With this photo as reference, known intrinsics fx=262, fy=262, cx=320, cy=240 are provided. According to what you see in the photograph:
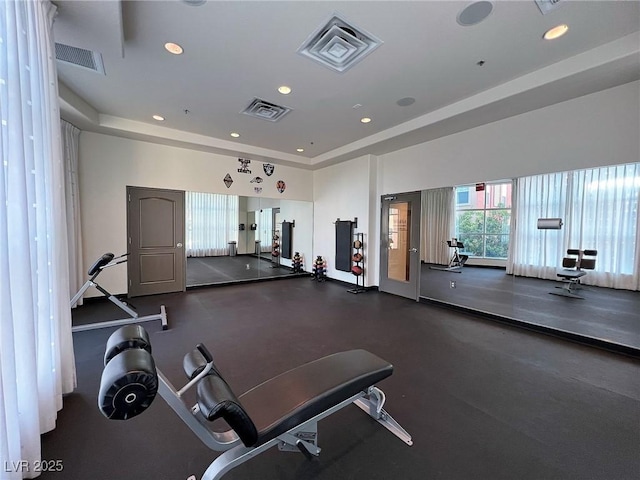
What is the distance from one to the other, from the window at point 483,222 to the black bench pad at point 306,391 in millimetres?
5115

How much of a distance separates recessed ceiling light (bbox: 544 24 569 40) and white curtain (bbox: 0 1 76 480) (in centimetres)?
427

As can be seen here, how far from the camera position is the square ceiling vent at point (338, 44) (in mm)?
2522

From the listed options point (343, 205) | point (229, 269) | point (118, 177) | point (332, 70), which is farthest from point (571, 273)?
point (118, 177)

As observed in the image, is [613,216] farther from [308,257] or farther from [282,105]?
[308,257]

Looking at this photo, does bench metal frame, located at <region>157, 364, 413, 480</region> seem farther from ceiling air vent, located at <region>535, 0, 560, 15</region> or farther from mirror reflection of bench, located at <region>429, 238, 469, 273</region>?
mirror reflection of bench, located at <region>429, 238, 469, 273</region>

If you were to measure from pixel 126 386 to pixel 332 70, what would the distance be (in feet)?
11.5

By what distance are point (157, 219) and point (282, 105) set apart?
374 cm

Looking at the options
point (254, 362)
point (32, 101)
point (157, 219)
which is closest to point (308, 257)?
point (157, 219)

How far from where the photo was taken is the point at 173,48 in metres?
2.80

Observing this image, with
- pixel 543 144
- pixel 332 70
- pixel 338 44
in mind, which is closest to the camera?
pixel 338 44

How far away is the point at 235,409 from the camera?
123cm

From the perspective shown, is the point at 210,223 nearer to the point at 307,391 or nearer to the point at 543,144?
the point at 307,391

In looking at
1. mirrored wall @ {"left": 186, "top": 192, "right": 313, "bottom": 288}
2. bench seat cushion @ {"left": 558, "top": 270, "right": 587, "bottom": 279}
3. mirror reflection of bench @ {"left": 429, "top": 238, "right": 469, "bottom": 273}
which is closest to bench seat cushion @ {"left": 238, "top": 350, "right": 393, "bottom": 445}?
bench seat cushion @ {"left": 558, "top": 270, "right": 587, "bottom": 279}

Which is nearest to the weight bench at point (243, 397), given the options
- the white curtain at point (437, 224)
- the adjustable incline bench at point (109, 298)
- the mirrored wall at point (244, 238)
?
the adjustable incline bench at point (109, 298)
